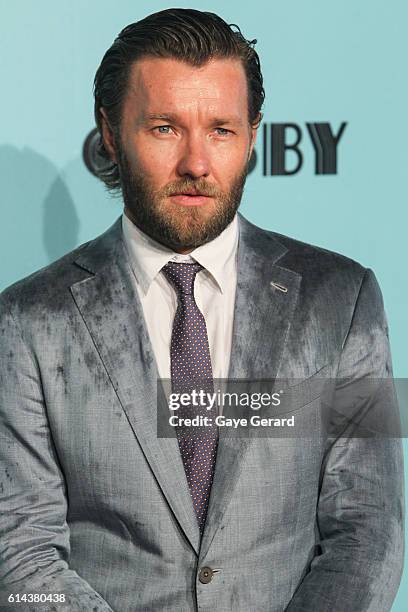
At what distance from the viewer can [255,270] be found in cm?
193

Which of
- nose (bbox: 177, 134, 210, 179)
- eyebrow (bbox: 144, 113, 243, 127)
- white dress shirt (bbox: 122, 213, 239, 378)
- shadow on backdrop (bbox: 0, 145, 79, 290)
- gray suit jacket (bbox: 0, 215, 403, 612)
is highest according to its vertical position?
eyebrow (bbox: 144, 113, 243, 127)

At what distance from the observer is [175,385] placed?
6.08ft

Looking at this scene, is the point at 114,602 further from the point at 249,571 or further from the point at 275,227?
the point at 275,227

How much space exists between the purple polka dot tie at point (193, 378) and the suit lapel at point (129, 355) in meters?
0.03

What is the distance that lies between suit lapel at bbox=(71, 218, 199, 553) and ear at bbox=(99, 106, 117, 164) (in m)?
0.18

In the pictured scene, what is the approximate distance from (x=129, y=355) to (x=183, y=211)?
0.25 metres

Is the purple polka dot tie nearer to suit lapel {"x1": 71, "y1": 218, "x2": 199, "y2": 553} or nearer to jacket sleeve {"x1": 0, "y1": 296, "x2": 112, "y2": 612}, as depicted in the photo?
suit lapel {"x1": 71, "y1": 218, "x2": 199, "y2": 553}

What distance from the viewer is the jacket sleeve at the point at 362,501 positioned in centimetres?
179

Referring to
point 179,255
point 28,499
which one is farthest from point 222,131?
point 28,499

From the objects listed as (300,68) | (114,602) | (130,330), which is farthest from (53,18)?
(114,602)

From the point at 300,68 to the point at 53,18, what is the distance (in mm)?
564

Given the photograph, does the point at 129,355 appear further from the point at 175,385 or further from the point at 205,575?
the point at 205,575

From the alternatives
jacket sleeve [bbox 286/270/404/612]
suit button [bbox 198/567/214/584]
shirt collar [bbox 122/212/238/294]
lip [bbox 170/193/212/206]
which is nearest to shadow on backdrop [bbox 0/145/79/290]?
shirt collar [bbox 122/212/238/294]

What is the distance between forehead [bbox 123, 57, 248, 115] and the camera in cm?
184
